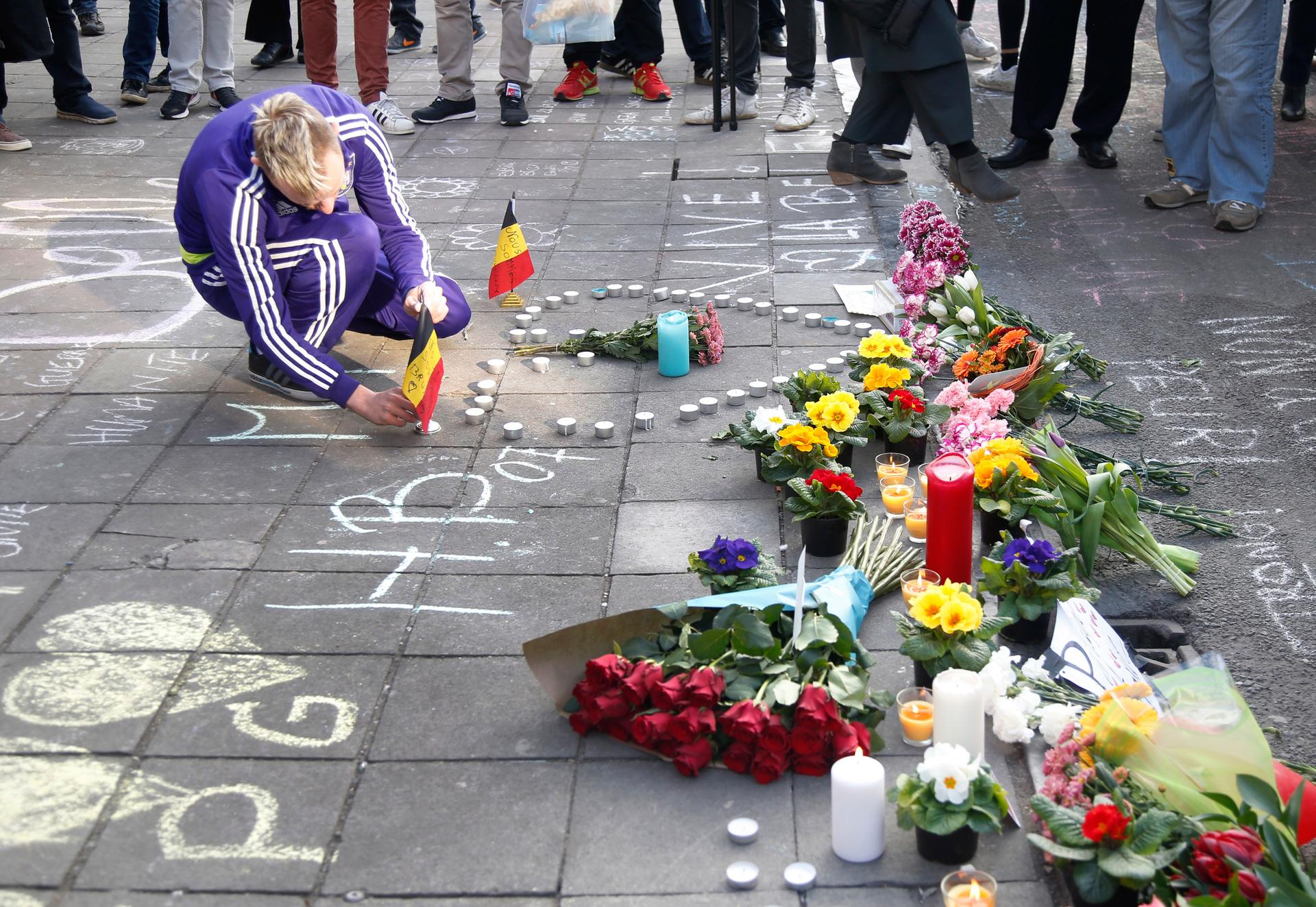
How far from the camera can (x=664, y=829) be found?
253 cm

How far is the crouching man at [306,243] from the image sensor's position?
388 cm

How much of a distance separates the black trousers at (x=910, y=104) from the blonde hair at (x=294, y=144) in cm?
318

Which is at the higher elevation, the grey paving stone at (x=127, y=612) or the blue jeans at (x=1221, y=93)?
the blue jeans at (x=1221, y=93)

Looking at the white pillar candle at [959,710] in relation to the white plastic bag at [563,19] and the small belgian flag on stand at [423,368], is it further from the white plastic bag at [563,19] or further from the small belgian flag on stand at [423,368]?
the white plastic bag at [563,19]

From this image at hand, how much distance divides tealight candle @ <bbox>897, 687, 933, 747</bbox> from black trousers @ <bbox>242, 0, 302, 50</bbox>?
25.4 ft

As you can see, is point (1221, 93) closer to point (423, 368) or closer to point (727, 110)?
point (727, 110)

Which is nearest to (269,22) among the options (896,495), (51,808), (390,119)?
(390,119)

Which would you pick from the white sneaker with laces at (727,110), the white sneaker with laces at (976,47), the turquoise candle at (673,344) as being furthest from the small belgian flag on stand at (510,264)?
the white sneaker with laces at (976,47)

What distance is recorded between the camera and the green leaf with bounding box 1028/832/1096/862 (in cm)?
221

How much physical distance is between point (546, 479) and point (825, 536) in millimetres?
922

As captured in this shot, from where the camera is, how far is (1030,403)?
4.11 metres

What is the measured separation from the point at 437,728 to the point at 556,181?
180 inches

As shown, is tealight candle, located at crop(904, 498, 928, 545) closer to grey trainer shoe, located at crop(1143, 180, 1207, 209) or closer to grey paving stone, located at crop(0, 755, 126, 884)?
grey paving stone, located at crop(0, 755, 126, 884)

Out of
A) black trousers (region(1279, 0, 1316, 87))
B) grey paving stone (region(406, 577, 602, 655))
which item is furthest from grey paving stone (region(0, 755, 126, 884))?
black trousers (region(1279, 0, 1316, 87))
